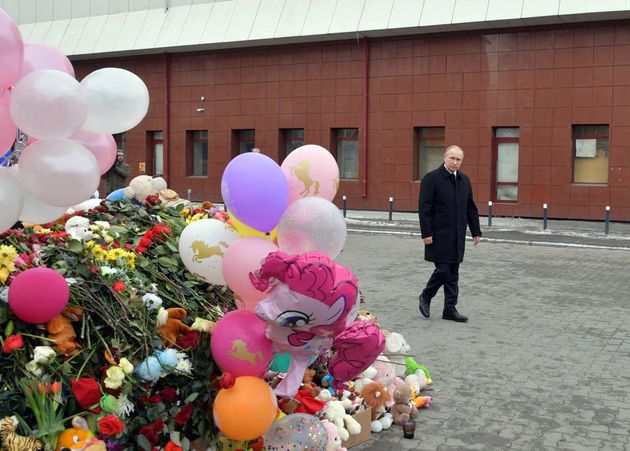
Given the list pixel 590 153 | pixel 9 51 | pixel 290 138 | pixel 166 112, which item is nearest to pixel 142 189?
pixel 9 51

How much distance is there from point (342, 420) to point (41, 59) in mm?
2711

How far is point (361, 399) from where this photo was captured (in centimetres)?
529

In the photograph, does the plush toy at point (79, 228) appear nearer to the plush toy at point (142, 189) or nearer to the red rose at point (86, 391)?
the plush toy at point (142, 189)

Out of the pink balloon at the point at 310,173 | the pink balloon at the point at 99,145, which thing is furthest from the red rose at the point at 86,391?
the pink balloon at the point at 310,173

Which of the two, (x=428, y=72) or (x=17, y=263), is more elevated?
(x=428, y=72)

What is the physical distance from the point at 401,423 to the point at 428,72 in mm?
20644

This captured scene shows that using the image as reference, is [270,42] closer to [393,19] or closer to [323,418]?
[393,19]

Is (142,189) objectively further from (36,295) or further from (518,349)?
(518,349)

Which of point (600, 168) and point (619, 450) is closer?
point (619, 450)

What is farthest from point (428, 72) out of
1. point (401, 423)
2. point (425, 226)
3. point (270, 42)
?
point (401, 423)

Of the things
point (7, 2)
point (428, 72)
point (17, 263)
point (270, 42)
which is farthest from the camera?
point (7, 2)

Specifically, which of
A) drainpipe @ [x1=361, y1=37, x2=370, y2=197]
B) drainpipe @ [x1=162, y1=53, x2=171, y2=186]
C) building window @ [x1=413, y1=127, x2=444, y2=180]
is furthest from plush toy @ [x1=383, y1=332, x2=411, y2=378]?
drainpipe @ [x1=162, y1=53, x2=171, y2=186]

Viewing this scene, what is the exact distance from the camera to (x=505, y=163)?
2452 centimetres

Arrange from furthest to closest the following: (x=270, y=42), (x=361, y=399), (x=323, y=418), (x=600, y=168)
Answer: (x=270, y=42) < (x=600, y=168) < (x=361, y=399) < (x=323, y=418)
